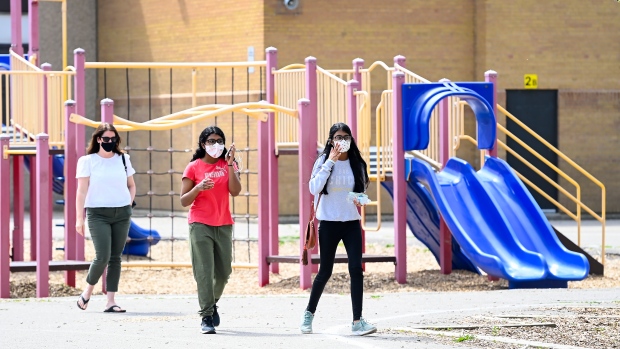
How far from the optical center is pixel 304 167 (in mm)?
14375

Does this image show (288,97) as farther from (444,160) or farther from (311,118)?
(444,160)

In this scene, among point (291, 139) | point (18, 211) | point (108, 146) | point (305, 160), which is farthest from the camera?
point (18, 211)

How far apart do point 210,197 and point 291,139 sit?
19.5 ft

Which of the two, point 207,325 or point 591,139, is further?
point 591,139

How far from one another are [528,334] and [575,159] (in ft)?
58.8

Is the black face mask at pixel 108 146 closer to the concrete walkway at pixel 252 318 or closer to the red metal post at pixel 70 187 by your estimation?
the concrete walkway at pixel 252 318

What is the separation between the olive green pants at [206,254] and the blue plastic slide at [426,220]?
5965mm

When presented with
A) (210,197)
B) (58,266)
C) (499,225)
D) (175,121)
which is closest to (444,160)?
(499,225)

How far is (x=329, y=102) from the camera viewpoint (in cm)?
1586

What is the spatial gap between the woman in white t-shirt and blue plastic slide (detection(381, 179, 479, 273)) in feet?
16.4

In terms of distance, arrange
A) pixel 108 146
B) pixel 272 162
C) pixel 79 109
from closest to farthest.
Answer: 1. pixel 108 146
2. pixel 79 109
3. pixel 272 162

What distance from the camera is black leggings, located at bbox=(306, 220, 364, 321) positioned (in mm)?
9672

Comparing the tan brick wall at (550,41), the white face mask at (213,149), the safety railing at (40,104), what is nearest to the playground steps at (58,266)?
the safety railing at (40,104)

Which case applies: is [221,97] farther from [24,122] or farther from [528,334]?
[528,334]
